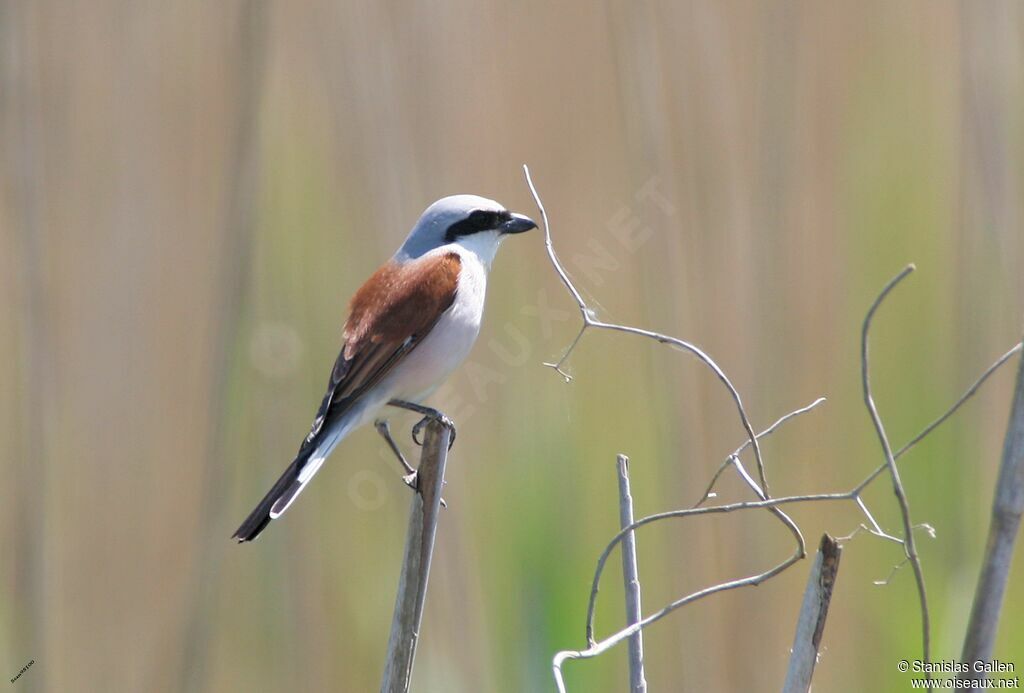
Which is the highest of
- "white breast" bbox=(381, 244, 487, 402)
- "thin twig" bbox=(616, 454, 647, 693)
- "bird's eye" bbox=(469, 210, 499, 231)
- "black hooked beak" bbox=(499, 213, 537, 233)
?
"bird's eye" bbox=(469, 210, 499, 231)

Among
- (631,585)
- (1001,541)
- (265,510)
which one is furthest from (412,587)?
(1001,541)

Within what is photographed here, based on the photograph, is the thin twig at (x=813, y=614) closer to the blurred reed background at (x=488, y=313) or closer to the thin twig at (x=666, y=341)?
the thin twig at (x=666, y=341)

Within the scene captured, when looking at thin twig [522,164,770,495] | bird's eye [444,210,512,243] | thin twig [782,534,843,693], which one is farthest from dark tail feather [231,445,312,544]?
thin twig [782,534,843,693]

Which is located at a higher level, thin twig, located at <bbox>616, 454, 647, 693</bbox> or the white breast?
the white breast

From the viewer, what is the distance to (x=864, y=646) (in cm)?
182

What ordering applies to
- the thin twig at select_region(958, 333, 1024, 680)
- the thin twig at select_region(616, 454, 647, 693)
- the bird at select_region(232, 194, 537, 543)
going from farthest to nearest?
1. the bird at select_region(232, 194, 537, 543)
2. the thin twig at select_region(616, 454, 647, 693)
3. the thin twig at select_region(958, 333, 1024, 680)

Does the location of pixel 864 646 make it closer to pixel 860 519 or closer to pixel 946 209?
pixel 860 519

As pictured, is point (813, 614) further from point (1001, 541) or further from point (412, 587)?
point (412, 587)

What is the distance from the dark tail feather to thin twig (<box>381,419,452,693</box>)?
303 mm

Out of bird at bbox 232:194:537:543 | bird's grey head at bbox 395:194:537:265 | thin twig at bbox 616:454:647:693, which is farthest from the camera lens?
bird's grey head at bbox 395:194:537:265

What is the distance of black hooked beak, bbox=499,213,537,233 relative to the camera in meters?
1.93

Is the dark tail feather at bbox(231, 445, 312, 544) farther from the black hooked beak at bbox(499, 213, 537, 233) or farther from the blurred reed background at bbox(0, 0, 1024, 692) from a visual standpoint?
the black hooked beak at bbox(499, 213, 537, 233)

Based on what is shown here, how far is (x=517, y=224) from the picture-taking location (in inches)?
76.5

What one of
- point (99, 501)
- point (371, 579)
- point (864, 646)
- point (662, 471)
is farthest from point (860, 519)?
point (99, 501)
